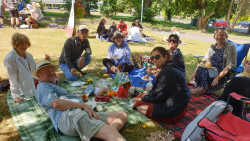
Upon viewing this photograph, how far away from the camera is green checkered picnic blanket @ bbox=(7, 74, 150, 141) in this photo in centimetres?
272

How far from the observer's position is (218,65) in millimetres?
4629

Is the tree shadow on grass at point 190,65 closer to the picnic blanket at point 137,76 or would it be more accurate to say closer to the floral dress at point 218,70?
the floral dress at point 218,70

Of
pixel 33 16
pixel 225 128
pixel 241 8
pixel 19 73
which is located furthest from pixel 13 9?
pixel 241 8

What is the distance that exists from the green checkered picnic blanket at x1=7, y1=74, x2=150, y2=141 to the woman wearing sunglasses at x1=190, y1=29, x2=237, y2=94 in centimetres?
213

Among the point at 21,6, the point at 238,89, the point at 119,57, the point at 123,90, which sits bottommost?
the point at 123,90

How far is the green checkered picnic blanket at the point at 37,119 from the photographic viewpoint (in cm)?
272

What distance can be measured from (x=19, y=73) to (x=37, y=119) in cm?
109

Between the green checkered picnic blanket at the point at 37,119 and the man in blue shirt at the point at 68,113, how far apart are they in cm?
38

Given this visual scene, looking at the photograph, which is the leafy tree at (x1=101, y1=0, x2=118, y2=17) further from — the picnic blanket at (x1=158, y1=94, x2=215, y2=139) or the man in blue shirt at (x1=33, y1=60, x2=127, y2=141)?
the man in blue shirt at (x1=33, y1=60, x2=127, y2=141)

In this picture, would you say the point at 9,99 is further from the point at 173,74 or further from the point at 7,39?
the point at 7,39

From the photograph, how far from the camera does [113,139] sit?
2.18 m

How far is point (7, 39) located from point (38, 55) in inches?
140

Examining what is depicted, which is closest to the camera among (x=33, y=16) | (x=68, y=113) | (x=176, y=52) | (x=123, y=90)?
(x=68, y=113)

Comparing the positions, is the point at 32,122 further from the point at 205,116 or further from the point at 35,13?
the point at 35,13
